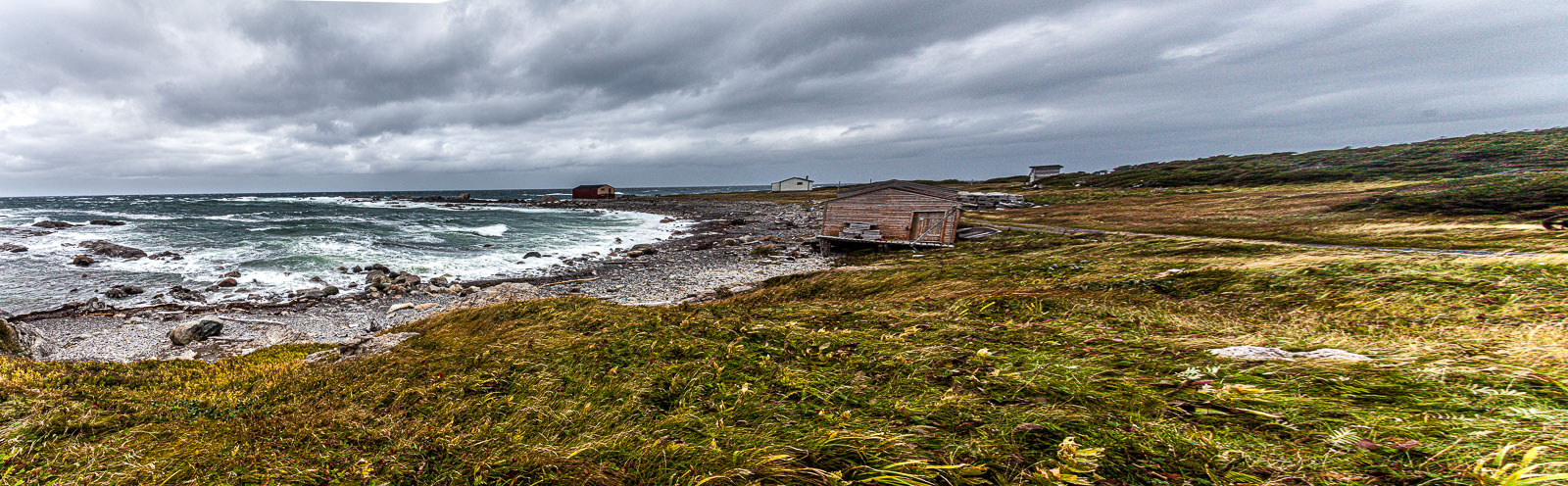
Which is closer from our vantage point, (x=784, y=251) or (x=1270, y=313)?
(x=1270, y=313)

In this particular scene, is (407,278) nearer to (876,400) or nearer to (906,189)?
(906,189)

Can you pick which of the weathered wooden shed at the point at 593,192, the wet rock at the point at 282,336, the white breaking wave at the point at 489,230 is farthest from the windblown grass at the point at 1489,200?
the weathered wooden shed at the point at 593,192

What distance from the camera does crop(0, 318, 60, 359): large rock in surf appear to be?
27.5 feet

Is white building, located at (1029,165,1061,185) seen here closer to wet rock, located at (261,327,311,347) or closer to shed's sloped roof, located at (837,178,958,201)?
shed's sloped roof, located at (837,178,958,201)

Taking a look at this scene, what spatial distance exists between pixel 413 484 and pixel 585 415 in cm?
107

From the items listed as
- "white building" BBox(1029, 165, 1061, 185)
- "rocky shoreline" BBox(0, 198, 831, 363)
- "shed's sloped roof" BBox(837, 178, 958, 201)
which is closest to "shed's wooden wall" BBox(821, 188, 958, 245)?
"shed's sloped roof" BBox(837, 178, 958, 201)

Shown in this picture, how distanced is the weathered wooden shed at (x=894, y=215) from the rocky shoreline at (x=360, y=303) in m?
2.46

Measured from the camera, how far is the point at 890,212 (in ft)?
78.6

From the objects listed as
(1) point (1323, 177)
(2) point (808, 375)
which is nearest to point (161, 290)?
(2) point (808, 375)

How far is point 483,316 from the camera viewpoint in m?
8.04

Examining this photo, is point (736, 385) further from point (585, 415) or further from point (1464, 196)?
point (1464, 196)

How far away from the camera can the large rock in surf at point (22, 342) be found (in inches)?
329

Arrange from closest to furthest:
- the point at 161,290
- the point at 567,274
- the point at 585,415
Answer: the point at 585,415 < the point at 161,290 < the point at 567,274

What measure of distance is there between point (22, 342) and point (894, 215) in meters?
25.7
